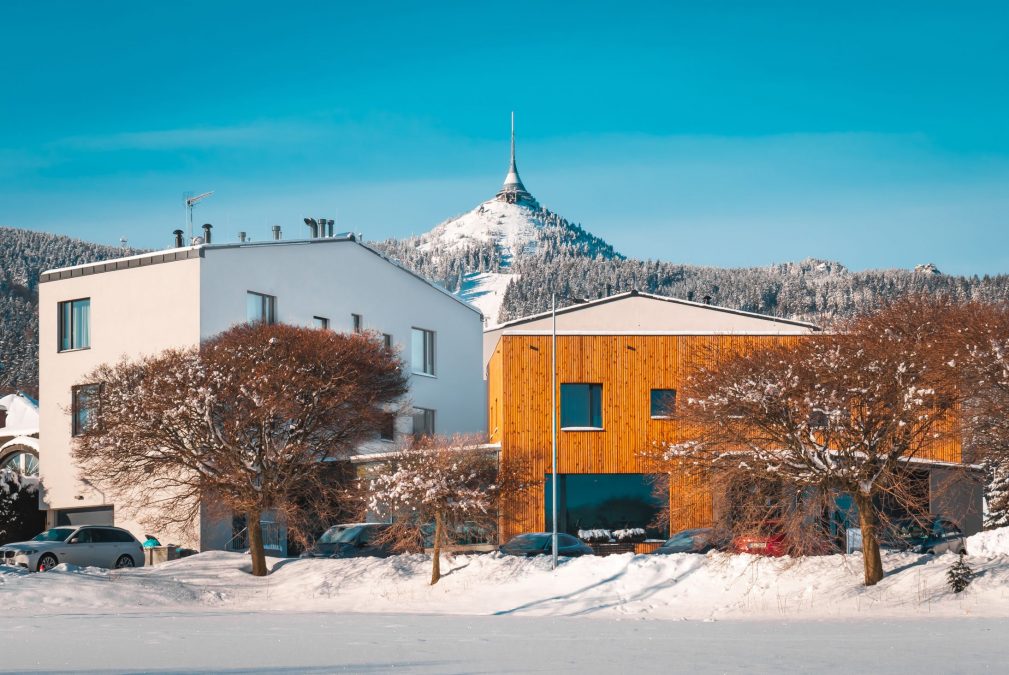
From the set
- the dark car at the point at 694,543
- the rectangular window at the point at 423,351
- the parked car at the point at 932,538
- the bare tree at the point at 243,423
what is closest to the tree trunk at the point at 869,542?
the dark car at the point at 694,543

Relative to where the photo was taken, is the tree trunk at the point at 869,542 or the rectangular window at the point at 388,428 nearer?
the tree trunk at the point at 869,542

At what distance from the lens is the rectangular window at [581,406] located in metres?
46.0

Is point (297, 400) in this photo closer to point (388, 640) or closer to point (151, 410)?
point (151, 410)

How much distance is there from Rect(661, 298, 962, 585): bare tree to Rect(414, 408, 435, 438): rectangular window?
25.2 metres

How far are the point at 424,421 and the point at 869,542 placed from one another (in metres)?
28.5

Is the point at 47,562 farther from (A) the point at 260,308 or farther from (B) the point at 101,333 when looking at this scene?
(A) the point at 260,308

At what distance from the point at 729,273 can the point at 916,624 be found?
176m

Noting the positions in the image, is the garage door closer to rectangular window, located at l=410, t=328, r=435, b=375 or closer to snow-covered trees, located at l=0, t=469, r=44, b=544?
snow-covered trees, located at l=0, t=469, r=44, b=544

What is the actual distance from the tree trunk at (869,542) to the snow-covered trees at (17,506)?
110 feet

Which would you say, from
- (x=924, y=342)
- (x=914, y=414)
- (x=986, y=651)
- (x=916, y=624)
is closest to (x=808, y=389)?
(x=914, y=414)

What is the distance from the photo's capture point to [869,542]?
3191cm

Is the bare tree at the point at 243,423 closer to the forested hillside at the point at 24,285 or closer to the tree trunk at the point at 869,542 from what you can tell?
the tree trunk at the point at 869,542

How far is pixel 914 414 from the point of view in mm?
31391

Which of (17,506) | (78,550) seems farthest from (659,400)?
(17,506)
